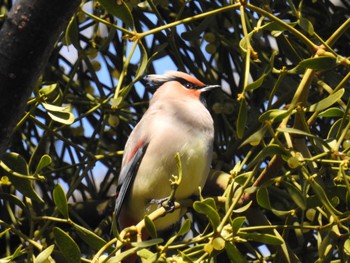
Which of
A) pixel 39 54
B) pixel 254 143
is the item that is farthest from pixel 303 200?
pixel 39 54

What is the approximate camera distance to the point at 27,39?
1226 mm

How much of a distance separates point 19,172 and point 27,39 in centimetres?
37

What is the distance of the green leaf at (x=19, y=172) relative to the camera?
4.99 ft

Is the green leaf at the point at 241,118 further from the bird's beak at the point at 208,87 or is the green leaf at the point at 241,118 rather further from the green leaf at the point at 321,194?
the bird's beak at the point at 208,87

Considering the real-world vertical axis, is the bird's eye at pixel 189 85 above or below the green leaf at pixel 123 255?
below

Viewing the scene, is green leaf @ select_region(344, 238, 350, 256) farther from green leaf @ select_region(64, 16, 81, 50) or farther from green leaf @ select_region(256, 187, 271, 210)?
green leaf @ select_region(64, 16, 81, 50)

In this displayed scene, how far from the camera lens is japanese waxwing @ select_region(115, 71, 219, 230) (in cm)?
200

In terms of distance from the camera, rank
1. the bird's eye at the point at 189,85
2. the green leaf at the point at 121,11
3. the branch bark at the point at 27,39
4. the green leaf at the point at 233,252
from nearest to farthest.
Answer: the branch bark at the point at 27,39
the green leaf at the point at 233,252
the green leaf at the point at 121,11
the bird's eye at the point at 189,85

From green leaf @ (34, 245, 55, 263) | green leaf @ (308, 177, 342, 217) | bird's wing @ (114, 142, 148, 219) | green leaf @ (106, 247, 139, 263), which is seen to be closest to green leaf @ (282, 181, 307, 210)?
green leaf @ (308, 177, 342, 217)

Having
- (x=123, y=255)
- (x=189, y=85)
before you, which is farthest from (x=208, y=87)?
(x=123, y=255)

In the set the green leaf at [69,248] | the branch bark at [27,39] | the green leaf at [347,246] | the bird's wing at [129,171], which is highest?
the branch bark at [27,39]

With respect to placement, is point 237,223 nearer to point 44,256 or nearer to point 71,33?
point 44,256

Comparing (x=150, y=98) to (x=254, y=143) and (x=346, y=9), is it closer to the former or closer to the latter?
(x=346, y=9)

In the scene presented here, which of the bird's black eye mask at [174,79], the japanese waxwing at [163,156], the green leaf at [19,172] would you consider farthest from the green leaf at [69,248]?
the bird's black eye mask at [174,79]
